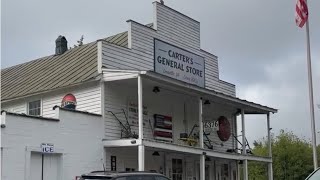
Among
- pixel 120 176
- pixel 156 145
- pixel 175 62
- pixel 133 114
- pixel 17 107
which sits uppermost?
pixel 175 62

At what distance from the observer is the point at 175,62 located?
26484 millimetres

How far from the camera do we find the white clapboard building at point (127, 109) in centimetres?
1980


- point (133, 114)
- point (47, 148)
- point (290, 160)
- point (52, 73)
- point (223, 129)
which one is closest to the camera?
point (47, 148)

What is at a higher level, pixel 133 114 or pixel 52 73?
pixel 52 73

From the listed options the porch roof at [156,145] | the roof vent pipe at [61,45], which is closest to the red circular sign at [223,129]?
the porch roof at [156,145]

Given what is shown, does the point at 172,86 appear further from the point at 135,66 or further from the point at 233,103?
the point at 233,103

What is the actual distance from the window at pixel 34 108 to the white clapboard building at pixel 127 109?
0.05 meters

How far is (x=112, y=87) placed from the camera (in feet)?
75.9

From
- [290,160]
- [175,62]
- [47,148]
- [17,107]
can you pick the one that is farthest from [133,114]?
[290,160]

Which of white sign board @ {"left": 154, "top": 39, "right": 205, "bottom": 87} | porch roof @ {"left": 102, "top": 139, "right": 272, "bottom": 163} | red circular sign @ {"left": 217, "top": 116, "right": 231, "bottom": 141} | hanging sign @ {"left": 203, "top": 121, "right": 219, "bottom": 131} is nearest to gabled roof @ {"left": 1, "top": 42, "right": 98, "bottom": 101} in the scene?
porch roof @ {"left": 102, "top": 139, "right": 272, "bottom": 163}

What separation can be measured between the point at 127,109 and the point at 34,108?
438 centimetres

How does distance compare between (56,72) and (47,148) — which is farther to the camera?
(56,72)

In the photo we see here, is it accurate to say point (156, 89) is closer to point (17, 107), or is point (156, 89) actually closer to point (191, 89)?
point (191, 89)

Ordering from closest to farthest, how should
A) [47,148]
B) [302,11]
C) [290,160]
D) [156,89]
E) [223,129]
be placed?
[47,148], [156,89], [302,11], [223,129], [290,160]
